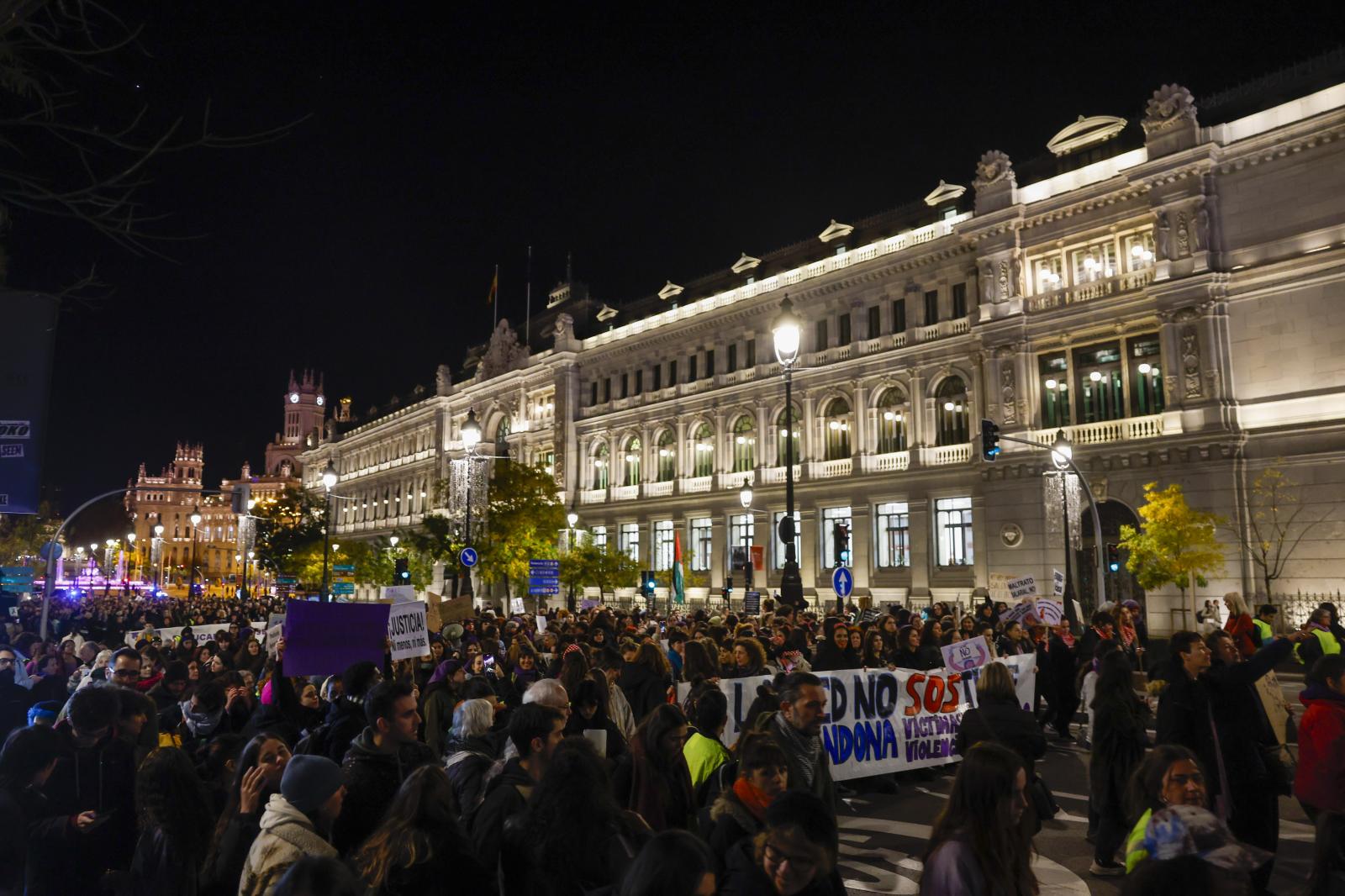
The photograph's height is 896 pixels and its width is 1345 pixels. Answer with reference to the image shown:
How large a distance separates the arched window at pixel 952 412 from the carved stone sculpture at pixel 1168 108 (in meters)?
11.8

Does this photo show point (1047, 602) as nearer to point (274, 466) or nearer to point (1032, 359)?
point (1032, 359)

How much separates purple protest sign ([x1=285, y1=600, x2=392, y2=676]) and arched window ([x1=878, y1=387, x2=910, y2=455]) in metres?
33.4

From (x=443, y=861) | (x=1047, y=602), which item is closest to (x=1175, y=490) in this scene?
(x=1047, y=602)

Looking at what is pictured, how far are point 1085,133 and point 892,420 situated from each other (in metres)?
13.9

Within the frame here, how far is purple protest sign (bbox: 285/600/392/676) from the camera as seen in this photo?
33.3 ft

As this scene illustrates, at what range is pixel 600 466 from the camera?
2330 inches

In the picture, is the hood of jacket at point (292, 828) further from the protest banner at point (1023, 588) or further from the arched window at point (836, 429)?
the arched window at point (836, 429)

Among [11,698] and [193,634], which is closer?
[11,698]

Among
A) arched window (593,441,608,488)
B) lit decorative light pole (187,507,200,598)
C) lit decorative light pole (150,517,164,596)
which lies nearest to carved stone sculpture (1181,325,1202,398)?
arched window (593,441,608,488)

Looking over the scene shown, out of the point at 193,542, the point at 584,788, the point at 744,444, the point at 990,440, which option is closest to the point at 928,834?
the point at 584,788

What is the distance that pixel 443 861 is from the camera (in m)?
3.86

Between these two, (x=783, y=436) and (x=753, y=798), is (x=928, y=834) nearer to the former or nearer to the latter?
(x=753, y=798)

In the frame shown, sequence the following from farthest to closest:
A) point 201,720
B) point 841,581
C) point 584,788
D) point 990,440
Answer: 1. point 990,440
2. point 841,581
3. point 201,720
4. point 584,788

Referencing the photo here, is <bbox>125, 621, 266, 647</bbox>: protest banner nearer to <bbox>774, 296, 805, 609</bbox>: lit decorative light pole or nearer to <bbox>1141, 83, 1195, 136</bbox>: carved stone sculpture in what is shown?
<bbox>774, 296, 805, 609</bbox>: lit decorative light pole
